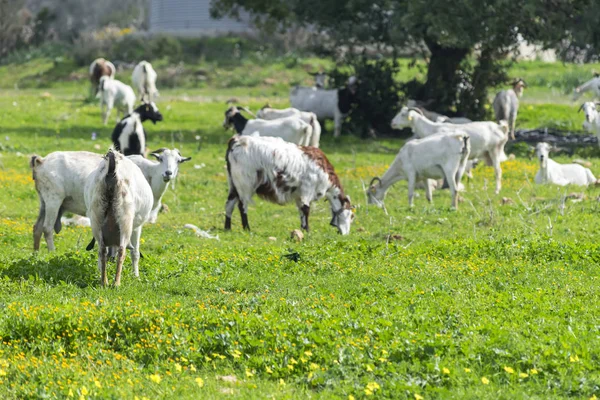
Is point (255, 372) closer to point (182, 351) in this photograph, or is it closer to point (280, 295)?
point (182, 351)

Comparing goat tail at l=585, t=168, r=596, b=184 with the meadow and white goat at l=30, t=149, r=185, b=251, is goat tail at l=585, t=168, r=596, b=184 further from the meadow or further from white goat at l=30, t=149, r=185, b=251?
white goat at l=30, t=149, r=185, b=251

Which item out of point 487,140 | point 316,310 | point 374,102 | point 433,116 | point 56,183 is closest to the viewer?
point 316,310

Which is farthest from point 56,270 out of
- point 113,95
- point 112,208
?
point 113,95

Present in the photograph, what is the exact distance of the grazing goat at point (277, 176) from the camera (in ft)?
51.8

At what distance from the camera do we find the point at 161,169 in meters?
14.0

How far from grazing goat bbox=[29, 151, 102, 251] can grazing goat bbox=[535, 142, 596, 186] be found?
34.9 feet

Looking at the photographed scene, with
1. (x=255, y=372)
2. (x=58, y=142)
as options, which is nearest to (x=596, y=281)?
(x=255, y=372)

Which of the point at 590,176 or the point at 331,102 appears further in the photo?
the point at 331,102

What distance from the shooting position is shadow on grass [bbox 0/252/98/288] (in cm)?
1048

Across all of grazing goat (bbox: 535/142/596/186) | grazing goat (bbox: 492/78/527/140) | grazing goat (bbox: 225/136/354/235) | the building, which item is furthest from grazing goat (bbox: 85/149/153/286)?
the building

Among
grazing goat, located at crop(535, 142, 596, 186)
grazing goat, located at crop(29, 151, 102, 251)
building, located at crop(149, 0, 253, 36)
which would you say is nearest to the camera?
grazing goat, located at crop(29, 151, 102, 251)

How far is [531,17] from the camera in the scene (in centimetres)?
2402

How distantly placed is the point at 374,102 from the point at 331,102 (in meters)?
1.26

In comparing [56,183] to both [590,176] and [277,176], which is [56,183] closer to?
[277,176]
